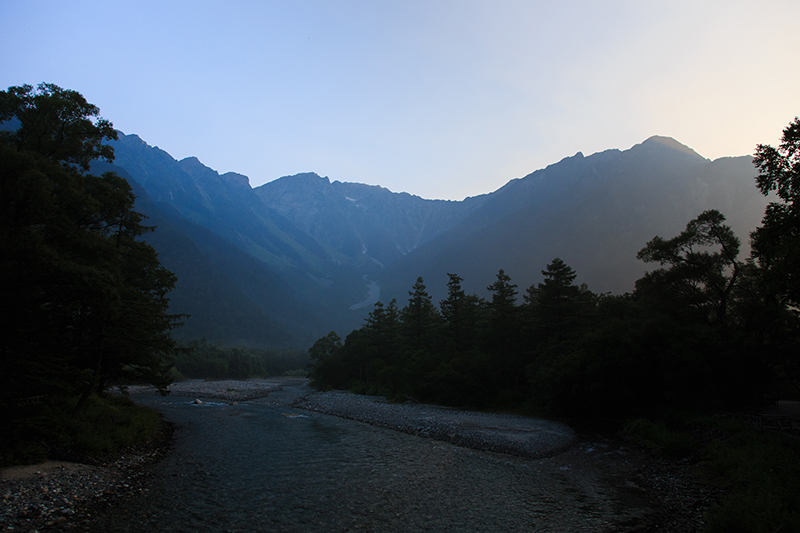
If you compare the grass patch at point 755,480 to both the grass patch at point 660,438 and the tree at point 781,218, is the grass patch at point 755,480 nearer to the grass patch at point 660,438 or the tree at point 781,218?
the grass patch at point 660,438

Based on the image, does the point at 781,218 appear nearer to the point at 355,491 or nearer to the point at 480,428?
the point at 355,491

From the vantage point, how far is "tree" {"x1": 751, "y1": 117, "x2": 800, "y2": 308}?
46.8ft

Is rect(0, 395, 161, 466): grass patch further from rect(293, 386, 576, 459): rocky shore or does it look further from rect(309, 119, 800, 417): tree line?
rect(309, 119, 800, 417): tree line

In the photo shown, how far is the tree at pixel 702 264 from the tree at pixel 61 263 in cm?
3879

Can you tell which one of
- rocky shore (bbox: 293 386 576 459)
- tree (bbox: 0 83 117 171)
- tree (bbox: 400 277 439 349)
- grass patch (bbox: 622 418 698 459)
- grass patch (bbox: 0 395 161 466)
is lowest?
rocky shore (bbox: 293 386 576 459)

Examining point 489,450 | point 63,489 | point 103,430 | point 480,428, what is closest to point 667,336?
point 480,428

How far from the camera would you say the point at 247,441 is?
2608 centimetres

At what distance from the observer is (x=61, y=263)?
14961 millimetres

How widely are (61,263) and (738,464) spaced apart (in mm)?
29974

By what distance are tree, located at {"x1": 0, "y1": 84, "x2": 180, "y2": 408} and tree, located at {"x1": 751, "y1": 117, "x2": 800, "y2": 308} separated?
26220 millimetres

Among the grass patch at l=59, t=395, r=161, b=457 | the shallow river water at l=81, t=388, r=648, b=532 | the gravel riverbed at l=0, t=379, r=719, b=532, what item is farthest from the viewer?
the grass patch at l=59, t=395, r=161, b=457

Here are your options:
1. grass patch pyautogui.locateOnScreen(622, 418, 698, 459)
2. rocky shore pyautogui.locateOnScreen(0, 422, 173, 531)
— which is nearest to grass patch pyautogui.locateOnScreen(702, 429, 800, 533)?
grass patch pyautogui.locateOnScreen(622, 418, 698, 459)

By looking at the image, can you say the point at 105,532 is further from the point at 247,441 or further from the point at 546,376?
the point at 546,376

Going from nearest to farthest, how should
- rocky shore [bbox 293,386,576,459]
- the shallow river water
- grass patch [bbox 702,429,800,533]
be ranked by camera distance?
grass patch [bbox 702,429,800,533], the shallow river water, rocky shore [bbox 293,386,576,459]
